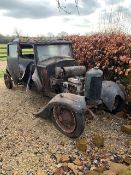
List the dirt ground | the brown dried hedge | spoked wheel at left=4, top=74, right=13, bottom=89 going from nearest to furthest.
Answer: the dirt ground
the brown dried hedge
spoked wheel at left=4, top=74, right=13, bottom=89

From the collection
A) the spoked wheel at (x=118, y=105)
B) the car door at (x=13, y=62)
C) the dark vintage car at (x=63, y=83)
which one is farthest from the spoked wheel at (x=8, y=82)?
the spoked wheel at (x=118, y=105)

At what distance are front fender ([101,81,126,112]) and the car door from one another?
2892 millimetres

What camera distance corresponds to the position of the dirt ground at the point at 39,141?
20.1ft

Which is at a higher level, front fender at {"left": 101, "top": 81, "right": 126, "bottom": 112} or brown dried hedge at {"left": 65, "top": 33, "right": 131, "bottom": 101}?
brown dried hedge at {"left": 65, "top": 33, "right": 131, "bottom": 101}

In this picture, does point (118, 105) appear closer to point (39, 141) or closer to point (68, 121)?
point (68, 121)

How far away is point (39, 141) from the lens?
22.2ft

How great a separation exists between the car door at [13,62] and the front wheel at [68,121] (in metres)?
2.81

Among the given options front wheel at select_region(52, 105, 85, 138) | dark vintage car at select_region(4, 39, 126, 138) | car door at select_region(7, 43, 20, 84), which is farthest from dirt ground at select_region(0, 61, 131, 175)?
car door at select_region(7, 43, 20, 84)

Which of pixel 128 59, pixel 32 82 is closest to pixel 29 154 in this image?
pixel 32 82

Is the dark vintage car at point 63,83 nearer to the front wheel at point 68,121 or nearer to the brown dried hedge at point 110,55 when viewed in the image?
the front wheel at point 68,121

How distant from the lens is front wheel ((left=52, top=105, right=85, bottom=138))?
6422 millimetres

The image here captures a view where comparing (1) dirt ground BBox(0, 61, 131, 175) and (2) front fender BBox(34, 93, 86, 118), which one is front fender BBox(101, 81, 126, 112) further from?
(2) front fender BBox(34, 93, 86, 118)

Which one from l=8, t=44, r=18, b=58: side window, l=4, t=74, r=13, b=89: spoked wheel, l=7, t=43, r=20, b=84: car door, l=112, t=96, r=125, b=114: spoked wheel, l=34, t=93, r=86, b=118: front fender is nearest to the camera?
l=34, t=93, r=86, b=118: front fender

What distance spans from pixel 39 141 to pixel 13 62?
11.5 ft
